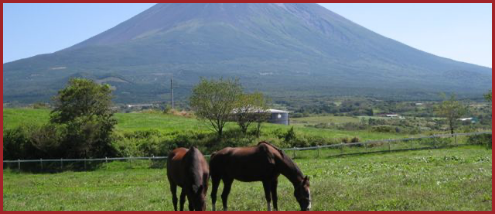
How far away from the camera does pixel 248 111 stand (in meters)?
42.9

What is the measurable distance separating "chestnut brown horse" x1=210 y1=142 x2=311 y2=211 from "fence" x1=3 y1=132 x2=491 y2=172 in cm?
2005

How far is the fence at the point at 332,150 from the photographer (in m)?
33.4

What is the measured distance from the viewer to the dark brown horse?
11.1m

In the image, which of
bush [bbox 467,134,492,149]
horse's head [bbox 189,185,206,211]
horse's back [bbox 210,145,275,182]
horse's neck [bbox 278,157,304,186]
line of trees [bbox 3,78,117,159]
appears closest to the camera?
horse's head [bbox 189,185,206,211]

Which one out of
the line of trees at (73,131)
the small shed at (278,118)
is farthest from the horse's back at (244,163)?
the small shed at (278,118)

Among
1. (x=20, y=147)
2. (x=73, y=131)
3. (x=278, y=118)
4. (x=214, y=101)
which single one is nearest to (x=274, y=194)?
(x=73, y=131)

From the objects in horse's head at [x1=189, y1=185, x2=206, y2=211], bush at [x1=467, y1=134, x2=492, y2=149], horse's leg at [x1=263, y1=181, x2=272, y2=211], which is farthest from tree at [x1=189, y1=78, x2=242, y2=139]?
A: horse's head at [x1=189, y1=185, x2=206, y2=211]

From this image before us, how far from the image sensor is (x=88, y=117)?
3619cm

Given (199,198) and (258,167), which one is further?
(258,167)

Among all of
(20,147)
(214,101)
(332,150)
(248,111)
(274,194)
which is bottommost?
(332,150)

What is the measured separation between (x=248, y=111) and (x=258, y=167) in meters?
30.5

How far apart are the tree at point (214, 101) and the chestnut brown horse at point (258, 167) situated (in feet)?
92.2

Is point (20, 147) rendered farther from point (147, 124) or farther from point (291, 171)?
point (291, 171)

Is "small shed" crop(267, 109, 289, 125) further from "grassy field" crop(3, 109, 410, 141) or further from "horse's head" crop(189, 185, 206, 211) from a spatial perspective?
"horse's head" crop(189, 185, 206, 211)
